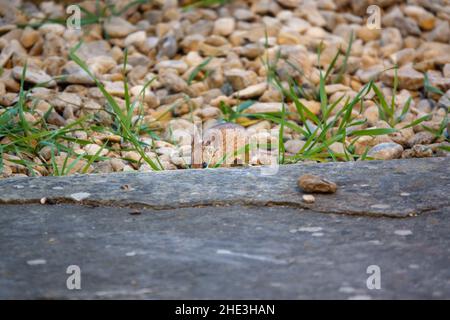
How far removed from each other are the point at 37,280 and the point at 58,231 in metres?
0.22

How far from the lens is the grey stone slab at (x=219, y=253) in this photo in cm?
103

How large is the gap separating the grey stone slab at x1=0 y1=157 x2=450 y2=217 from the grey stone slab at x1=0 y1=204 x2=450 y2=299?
34 millimetres

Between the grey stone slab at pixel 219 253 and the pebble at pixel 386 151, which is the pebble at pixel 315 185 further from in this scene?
the pebble at pixel 386 151

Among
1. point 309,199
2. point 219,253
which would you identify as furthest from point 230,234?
point 309,199

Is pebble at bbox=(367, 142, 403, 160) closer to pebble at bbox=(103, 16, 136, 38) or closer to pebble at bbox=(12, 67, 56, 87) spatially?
pebble at bbox=(12, 67, 56, 87)

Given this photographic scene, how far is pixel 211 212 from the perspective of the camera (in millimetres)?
1368

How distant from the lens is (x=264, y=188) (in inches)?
58.1

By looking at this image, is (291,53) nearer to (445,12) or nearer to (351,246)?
(445,12)

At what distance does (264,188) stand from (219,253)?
0.35m

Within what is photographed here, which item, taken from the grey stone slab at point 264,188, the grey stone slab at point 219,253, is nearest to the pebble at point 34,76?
the grey stone slab at point 264,188

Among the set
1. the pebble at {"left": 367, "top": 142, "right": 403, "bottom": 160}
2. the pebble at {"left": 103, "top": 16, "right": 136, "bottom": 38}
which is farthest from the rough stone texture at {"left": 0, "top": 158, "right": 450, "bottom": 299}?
the pebble at {"left": 103, "top": 16, "right": 136, "bottom": 38}

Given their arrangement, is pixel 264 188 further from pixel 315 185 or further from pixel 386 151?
pixel 386 151

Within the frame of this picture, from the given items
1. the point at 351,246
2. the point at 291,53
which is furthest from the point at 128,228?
the point at 291,53

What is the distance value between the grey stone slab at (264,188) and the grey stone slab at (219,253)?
0.11ft
